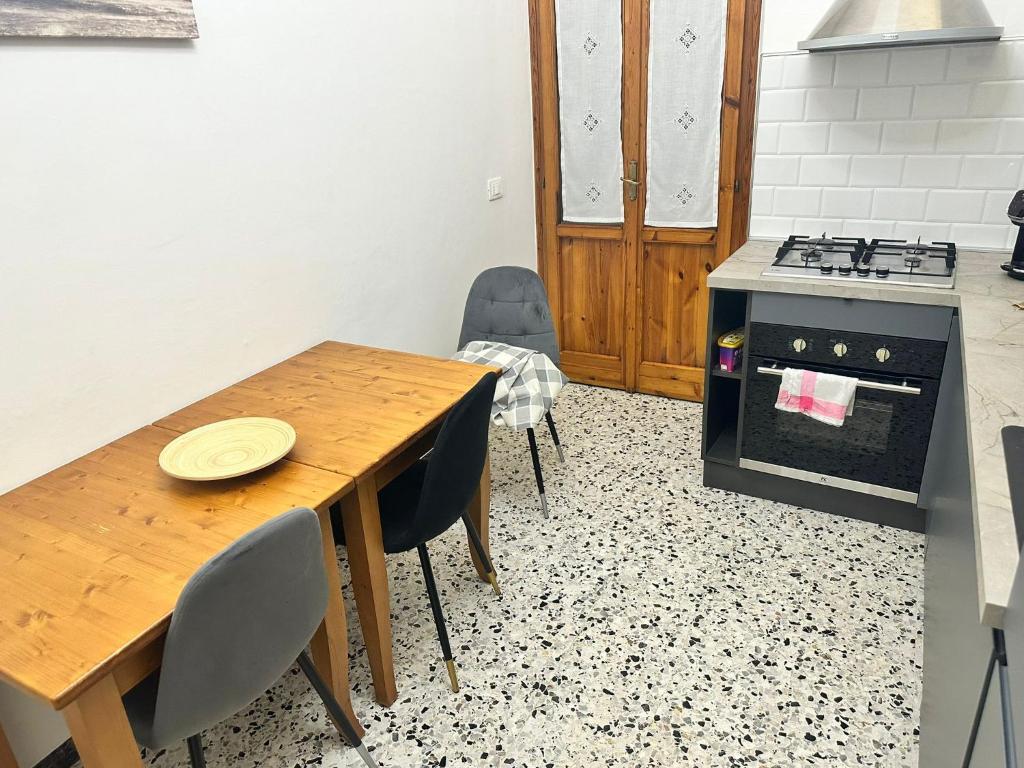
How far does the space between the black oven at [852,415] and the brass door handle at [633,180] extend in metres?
1.20

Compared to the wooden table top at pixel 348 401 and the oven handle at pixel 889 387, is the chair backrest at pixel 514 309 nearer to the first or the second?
the wooden table top at pixel 348 401

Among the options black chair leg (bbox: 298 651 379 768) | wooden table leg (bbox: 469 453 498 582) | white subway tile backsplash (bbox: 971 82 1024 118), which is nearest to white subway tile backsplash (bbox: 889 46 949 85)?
white subway tile backsplash (bbox: 971 82 1024 118)

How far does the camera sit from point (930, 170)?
273cm

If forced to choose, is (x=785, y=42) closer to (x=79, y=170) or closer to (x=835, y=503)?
(x=835, y=503)

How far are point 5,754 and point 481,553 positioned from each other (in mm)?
1281

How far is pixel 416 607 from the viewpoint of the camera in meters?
2.29

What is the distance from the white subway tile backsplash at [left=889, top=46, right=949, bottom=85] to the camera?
2604 millimetres

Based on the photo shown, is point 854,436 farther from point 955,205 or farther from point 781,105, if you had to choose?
point 781,105

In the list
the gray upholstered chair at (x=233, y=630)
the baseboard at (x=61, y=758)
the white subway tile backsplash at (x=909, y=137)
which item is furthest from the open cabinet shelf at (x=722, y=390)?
the baseboard at (x=61, y=758)

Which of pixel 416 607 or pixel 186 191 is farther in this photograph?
pixel 416 607

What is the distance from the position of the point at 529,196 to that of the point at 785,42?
4.51 ft

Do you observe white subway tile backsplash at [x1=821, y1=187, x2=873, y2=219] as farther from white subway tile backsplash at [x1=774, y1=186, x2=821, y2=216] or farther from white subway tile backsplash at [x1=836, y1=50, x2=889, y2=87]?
white subway tile backsplash at [x1=836, y1=50, x2=889, y2=87]

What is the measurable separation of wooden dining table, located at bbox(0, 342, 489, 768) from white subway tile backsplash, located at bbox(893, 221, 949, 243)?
1913 millimetres

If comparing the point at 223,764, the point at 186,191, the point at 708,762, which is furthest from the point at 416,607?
the point at 186,191
